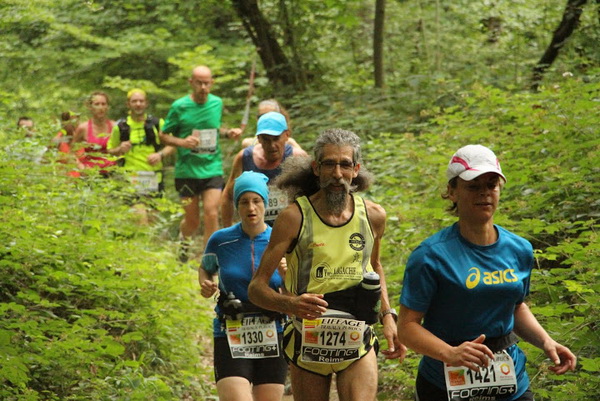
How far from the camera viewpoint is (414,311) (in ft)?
14.0

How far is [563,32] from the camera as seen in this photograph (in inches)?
564

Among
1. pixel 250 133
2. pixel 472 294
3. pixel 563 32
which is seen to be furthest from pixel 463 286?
pixel 250 133

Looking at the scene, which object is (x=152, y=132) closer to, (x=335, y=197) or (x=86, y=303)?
(x=86, y=303)

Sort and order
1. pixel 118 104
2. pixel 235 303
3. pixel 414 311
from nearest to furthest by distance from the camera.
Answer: pixel 414 311, pixel 235 303, pixel 118 104

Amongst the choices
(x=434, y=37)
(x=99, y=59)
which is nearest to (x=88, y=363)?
(x=99, y=59)

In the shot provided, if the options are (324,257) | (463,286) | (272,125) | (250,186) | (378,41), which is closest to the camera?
(463,286)

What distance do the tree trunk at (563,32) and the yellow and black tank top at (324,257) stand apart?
9.06 m

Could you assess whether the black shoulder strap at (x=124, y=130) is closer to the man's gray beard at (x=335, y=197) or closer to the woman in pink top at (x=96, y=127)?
the woman in pink top at (x=96, y=127)

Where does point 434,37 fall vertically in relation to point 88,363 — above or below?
below

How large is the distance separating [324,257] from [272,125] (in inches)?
106

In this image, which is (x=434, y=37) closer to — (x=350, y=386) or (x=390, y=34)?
(x=390, y=34)

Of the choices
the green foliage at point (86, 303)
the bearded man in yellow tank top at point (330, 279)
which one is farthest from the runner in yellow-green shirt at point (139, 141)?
the bearded man in yellow tank top at point (330, 279)

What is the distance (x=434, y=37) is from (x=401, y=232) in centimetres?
945

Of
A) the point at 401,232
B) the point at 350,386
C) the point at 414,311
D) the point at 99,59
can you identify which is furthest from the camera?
the point at 99,59
